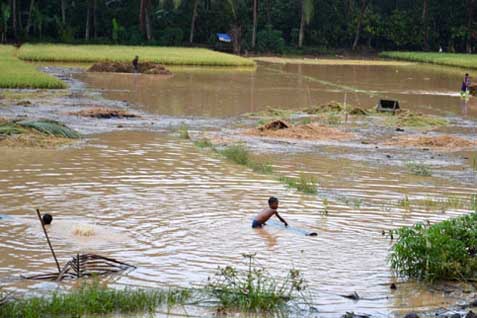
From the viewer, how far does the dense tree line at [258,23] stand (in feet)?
174

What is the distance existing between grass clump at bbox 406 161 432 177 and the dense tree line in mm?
38358

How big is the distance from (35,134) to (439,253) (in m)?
10.3

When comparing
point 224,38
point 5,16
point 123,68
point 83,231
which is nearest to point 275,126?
point 83,231

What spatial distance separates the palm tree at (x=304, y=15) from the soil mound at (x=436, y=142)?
36.5 meters

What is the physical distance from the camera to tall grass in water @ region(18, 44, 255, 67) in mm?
41188

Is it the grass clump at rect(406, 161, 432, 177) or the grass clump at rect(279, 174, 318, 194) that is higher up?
the grass clump at rect(406, 161, 432, 177)

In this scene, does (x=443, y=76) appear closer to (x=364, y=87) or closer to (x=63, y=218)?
(x=364, y=87)

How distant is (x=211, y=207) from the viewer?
1150 cm

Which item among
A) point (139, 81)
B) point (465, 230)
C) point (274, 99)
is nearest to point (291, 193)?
point (465, 230)

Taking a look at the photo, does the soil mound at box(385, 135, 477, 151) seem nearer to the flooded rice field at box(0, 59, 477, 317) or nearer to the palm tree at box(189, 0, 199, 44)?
the flooded rice field at box(0, 59, 477, 317)

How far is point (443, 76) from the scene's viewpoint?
41562mm

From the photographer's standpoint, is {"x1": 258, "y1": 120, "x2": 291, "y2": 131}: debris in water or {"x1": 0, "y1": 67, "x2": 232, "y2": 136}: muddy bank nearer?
{"x1": 258, "y1": 120, "x2": 291, "y2": 131}: debris in water

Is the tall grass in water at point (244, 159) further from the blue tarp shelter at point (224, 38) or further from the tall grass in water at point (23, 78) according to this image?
the blue tarp shelter at point (224, 38)

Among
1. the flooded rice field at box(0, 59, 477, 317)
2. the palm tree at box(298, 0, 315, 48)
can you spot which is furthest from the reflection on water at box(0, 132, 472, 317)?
the palm tree at box(298, 0, 315, 48)
